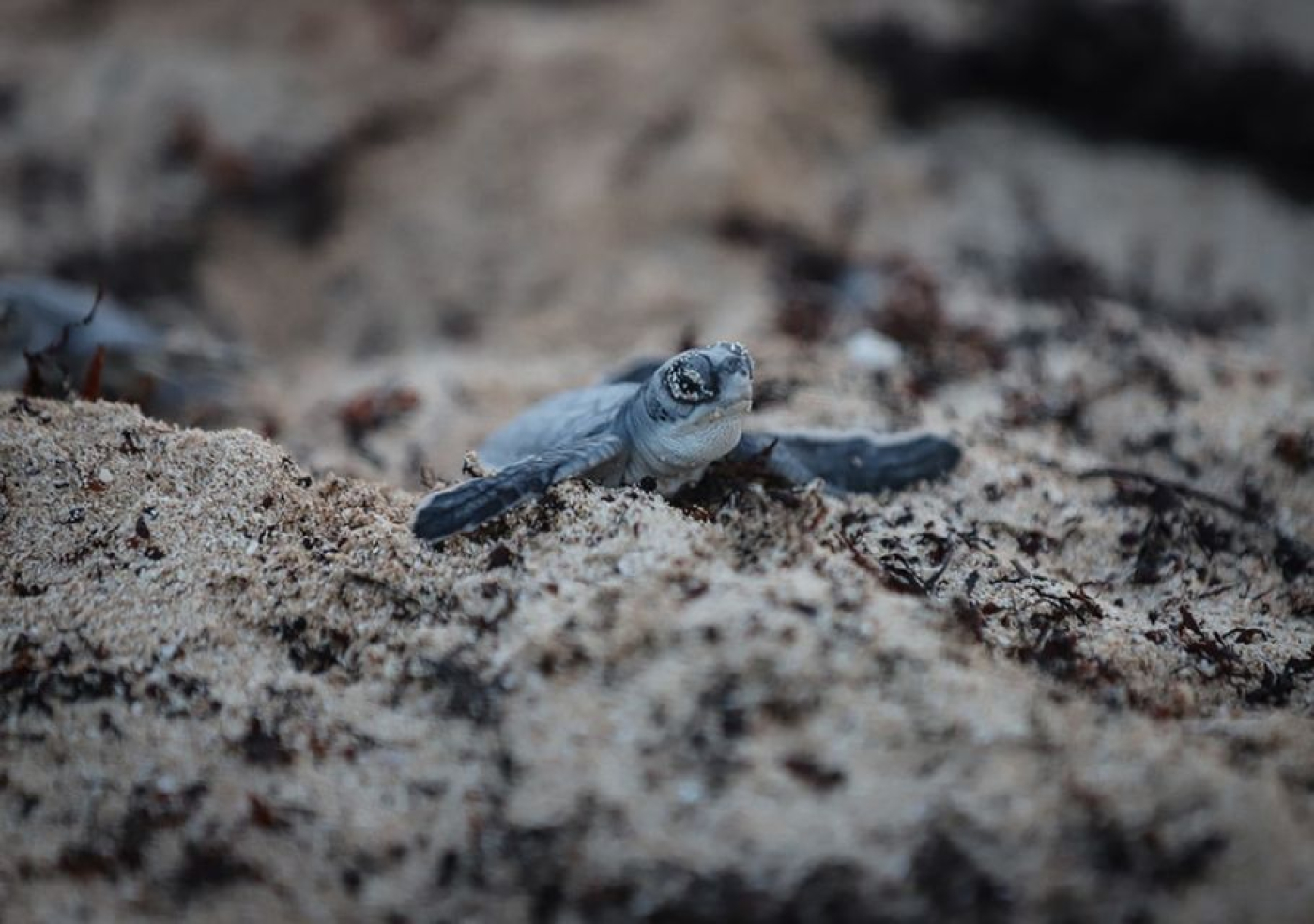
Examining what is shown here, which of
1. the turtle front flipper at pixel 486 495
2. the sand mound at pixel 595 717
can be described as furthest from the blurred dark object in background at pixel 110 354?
the turtle front flipper at pixel 486 495

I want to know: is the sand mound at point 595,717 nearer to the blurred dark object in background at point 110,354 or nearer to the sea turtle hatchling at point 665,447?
the sea turtle hatchling at point 665,447

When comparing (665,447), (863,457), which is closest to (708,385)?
(665,447)

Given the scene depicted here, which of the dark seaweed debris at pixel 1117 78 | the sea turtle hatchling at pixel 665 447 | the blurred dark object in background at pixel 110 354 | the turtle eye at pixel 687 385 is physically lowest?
the blurred dark object in background at pixel 110 354

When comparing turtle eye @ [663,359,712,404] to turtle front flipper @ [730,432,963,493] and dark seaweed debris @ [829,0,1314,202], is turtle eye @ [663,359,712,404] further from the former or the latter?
dark seaweed debris @ [829,0,1314,202]

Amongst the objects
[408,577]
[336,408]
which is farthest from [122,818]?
[336,408]

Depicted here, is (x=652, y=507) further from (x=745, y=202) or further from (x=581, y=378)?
(x=745, y=202)

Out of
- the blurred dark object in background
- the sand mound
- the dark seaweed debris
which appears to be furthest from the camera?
the dark seaweed debris

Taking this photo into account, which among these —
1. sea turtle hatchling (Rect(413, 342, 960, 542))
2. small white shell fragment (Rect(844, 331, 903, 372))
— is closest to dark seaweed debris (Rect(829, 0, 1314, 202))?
small white shell fragment (Rect(844, 331, 903, 372))

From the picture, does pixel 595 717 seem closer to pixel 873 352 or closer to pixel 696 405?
pixel 696 405
